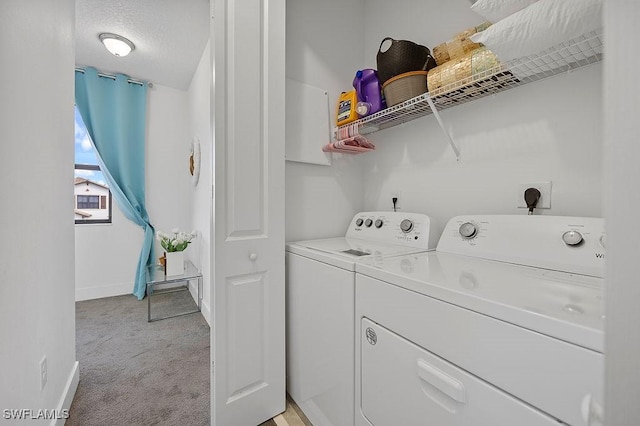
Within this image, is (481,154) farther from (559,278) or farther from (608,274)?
(608,274)

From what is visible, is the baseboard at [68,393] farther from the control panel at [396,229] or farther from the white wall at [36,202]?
the control panel at [396,229]

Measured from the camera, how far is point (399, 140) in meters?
1.66

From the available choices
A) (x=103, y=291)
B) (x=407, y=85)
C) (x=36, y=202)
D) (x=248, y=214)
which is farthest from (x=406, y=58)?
(x=103, y=291)

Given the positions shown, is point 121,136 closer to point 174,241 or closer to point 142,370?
point 174,241

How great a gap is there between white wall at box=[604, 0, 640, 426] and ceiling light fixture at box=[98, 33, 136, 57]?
3487 millimetres

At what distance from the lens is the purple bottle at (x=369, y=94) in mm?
1482

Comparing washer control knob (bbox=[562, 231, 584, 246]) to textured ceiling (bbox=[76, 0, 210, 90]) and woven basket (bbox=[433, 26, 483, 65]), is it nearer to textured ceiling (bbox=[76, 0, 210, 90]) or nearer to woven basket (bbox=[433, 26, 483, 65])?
woven basket (bbox=[433, 26, 483, 65])

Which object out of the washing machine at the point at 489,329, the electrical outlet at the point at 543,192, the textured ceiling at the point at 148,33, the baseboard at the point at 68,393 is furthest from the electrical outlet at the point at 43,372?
the textured ceiling at the point at 148,33

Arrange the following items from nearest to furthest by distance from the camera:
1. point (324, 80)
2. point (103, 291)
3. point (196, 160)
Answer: point (324, 80)
point (196, 160)
point (103, 291)

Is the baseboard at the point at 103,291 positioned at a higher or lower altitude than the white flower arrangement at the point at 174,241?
lower

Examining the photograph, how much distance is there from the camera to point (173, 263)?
8.95 feet

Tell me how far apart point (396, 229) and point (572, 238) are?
710 mm

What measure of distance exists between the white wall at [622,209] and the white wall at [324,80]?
56.8 inches

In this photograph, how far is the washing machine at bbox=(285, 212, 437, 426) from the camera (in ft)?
3.42
